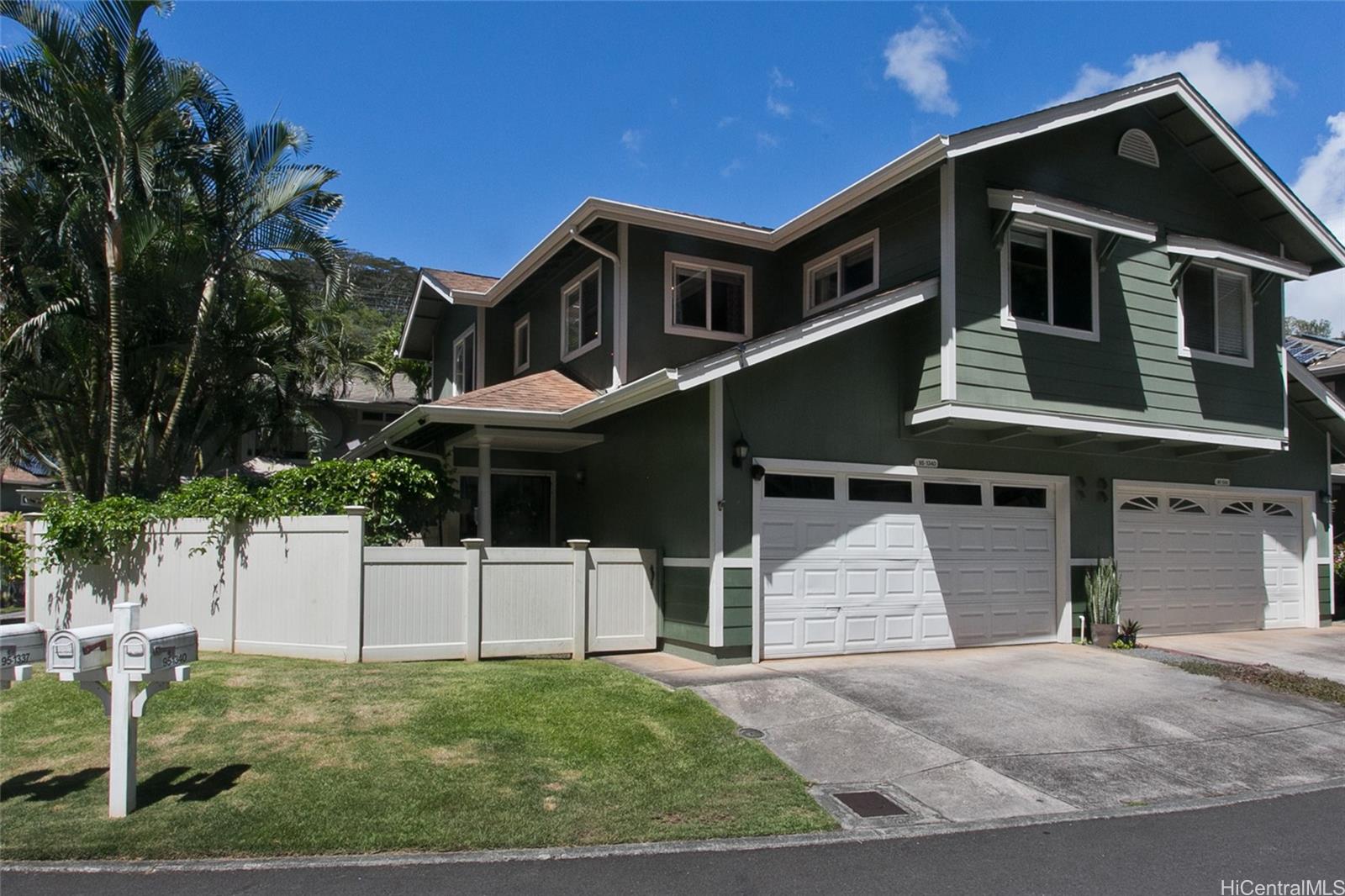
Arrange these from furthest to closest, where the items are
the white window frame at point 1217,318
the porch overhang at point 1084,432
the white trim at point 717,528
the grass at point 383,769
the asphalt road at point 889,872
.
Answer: the white window frame at point 1217,318 < the porch overhang at point 1084,432 < the white trim at point 717,528 < the grass at point 383,769 < the asphalt road at point 889,872

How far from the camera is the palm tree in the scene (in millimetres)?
12719

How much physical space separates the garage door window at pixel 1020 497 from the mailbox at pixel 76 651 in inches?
408

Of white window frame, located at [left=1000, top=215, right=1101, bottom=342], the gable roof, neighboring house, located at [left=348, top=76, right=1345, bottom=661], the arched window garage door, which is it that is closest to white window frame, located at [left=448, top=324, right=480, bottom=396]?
neighboring house, located at [left=348, top=76, right=1345, bottom=661]

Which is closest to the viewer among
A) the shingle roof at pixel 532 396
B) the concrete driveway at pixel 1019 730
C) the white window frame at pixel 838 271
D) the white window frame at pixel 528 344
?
the concrete driveway at pixel 1019 730

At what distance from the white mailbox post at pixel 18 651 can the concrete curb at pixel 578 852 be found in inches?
49.0

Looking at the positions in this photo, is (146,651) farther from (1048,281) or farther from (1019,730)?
(1048,281)

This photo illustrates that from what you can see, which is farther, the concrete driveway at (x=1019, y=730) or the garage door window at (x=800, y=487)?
the garage door window at (x=800, y=487)

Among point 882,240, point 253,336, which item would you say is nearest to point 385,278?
point 253,336

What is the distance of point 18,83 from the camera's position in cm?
1266

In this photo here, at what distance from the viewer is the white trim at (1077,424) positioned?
11.1m

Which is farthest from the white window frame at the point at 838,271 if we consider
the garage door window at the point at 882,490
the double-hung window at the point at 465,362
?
the double-hung window at the point at 465,362

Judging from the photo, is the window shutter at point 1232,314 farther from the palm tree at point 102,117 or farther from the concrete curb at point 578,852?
the palm tree at point 102,117

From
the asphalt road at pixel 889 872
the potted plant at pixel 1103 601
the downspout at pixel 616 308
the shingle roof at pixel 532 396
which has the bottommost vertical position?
the asphalt road at pixel 889 872

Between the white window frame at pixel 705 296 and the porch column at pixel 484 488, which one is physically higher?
the white window frame at pixel 705 296
